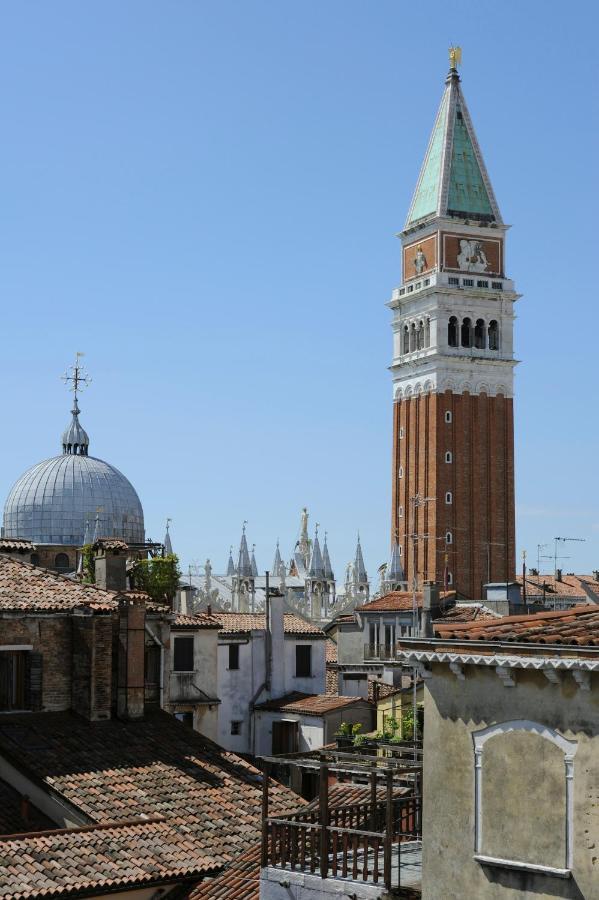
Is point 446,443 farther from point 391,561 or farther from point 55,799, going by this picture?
point 55,799

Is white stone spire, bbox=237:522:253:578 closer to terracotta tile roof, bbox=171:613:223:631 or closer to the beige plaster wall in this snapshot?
terracotta tile roof, bbox=171:613:223:631

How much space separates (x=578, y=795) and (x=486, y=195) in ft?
270

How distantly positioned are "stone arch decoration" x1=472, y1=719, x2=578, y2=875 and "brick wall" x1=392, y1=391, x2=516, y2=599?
7214cm

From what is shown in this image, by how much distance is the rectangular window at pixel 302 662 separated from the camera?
1451 inches

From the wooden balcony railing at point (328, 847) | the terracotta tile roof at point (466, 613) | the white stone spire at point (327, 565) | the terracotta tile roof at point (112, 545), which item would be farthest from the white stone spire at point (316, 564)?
the wooden balcony railing at point (328, 847)

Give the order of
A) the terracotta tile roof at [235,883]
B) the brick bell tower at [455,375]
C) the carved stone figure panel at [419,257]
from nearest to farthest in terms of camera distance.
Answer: the terracotta tile roof at [235,883]
the brick bell tower at [455,375]
the carved stone figure panel at [419,257]

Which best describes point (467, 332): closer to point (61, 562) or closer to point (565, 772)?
point (61, 562)

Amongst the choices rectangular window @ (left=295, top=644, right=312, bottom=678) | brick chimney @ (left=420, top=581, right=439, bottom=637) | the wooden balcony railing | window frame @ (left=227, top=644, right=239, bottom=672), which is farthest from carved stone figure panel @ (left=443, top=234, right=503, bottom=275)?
the wooden balcony railing

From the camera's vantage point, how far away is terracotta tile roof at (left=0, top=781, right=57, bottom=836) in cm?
1923

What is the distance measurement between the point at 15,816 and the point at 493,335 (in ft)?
237

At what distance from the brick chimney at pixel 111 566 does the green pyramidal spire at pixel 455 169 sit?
62.6 meters

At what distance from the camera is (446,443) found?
8562cm

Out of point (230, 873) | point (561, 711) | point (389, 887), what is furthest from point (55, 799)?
point (561, 711)

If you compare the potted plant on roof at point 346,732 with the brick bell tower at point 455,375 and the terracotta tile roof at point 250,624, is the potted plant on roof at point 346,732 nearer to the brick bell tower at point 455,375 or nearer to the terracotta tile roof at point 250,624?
the terracotta tile roof at point 250,624
